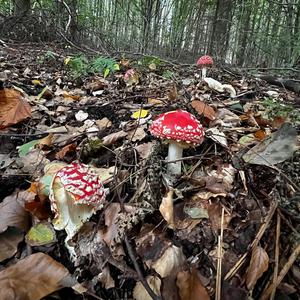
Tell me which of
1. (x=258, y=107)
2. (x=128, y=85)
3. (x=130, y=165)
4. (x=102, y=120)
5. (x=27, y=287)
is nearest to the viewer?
(x=27, y=287)

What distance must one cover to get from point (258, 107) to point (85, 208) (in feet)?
5.76

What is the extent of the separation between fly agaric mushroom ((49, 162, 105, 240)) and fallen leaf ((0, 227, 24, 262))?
0.18 m

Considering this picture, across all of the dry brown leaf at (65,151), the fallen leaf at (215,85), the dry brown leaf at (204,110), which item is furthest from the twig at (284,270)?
the fallen leaf at (215,85)

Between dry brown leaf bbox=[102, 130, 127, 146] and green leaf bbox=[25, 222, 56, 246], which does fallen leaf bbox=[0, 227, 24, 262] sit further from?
dry brown leaf bbox=[102, 130, 127, 146]

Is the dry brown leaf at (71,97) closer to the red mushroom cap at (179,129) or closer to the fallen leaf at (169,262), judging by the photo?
the red mushroom cap at (179,129)

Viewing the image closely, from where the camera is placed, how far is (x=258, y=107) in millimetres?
2592

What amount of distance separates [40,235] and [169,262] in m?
0.59

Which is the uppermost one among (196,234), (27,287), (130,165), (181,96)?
(181,96)

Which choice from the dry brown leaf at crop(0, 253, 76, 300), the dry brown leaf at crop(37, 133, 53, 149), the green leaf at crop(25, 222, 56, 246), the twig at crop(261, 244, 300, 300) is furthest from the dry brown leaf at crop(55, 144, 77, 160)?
the twig at crop(261, 244, 300, 300)

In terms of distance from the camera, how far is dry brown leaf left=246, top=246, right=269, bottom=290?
1217 mm

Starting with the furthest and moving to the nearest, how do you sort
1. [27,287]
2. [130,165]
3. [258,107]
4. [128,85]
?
[128,85] → [258,107] → [130,165] → [27,287]

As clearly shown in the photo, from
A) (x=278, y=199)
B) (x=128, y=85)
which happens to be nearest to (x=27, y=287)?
(x=278, y=199)

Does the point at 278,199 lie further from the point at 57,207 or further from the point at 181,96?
the point at 181,96

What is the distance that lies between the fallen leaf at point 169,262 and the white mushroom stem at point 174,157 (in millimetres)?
521
